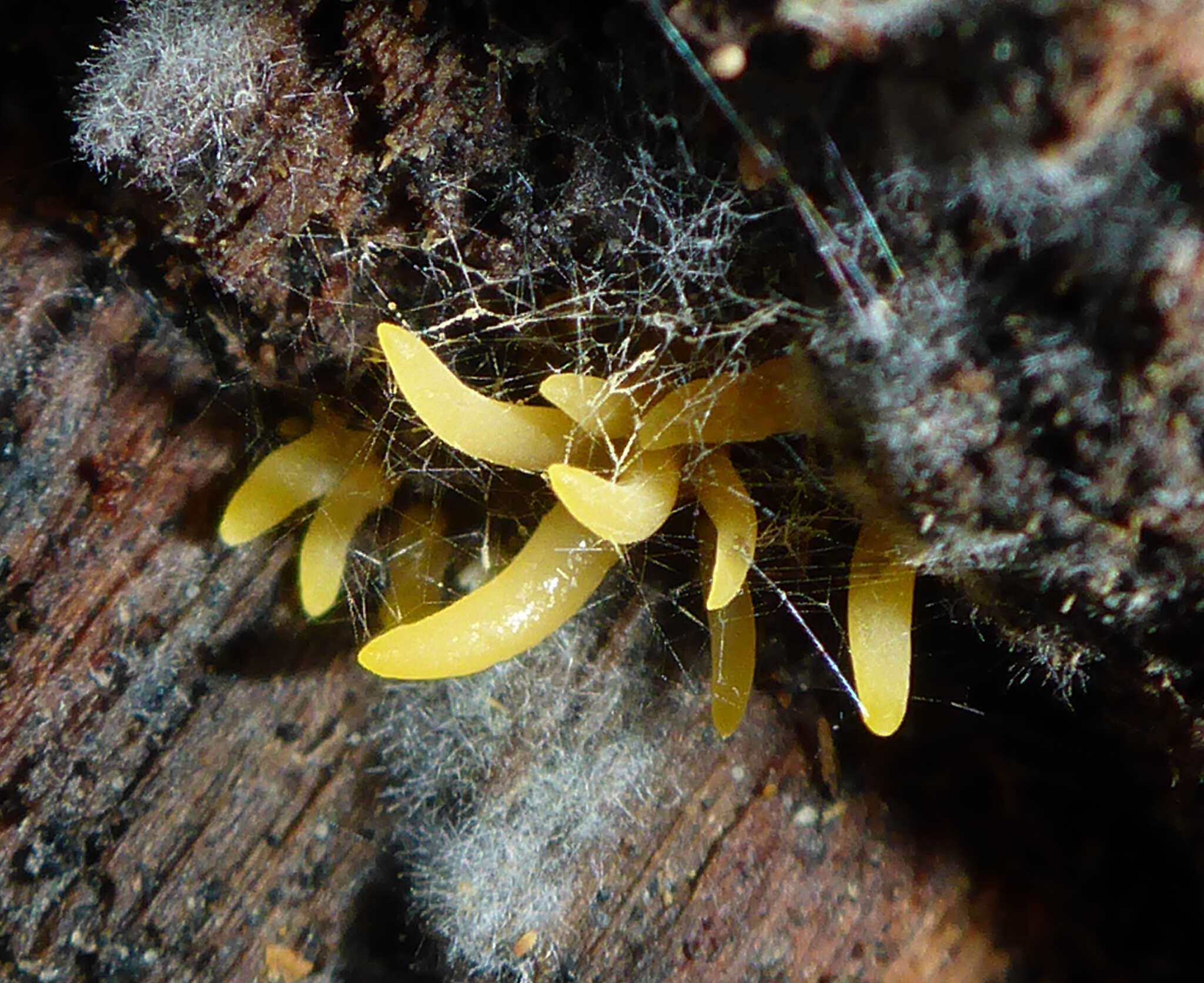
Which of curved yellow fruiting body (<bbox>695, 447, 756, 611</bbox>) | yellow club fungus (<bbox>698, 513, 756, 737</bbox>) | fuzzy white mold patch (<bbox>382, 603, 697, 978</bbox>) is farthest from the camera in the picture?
fuzzy white mold patch (<bbox>382, 603, 697, 978</bbox>)

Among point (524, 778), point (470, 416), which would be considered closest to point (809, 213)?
point (470, 416)

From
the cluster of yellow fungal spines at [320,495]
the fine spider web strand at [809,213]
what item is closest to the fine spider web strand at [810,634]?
the fine spider web strand at [809,213]

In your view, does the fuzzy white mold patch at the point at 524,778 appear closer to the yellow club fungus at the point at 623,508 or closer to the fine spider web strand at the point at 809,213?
the yellow club fungus at the point at 623,508

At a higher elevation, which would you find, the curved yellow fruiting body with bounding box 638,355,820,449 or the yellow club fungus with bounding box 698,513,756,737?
the curved yellow fruiting body with bounding box 638,355,820,449

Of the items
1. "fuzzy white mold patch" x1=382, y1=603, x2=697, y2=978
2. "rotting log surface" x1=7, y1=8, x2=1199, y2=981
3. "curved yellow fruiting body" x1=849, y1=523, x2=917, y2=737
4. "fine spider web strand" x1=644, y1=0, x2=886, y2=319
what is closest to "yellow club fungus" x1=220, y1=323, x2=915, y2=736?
"curved yellow fruiting body" x1=849, y1=523, x2=917, y2=737

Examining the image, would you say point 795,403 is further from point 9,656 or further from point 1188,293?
point 9,656

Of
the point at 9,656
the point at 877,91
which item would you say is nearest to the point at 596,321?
the point at 877,91

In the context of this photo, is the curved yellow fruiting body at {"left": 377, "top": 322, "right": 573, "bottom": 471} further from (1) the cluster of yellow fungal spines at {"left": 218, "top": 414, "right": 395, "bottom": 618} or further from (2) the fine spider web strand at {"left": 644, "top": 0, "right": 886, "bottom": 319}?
(2) the fine spider web strand at {"left": 644, "top": 0, "right": 886, "bottom": 319}
